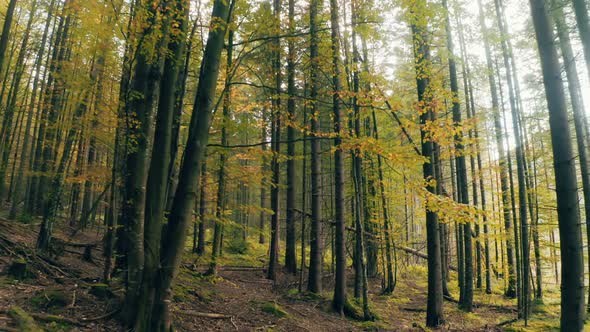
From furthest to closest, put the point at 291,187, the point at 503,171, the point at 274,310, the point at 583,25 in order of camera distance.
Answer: the point at 503,171, the point at 291,187, the point at 274,310, the point at 583,25

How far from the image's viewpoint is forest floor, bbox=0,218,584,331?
16.6 ft

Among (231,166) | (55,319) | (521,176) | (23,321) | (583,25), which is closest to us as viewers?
(23,321)

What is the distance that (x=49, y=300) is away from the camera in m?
5.14

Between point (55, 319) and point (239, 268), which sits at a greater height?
point (55, 319)

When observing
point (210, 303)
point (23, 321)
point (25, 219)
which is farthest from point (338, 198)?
point (25, 219)

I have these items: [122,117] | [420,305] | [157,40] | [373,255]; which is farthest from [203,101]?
[373,255]

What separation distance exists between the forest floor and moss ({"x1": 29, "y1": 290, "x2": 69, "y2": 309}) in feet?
0.04

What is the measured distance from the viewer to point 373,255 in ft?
54.0

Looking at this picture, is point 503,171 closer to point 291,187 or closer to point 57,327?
point 291,187

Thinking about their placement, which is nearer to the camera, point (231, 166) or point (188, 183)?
point (188, 183)

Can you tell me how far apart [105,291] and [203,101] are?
3924 millimetres

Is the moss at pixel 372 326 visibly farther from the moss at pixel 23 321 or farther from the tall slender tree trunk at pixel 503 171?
the tall slender tree trunk at pixel 503 171

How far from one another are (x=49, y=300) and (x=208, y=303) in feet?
10.5

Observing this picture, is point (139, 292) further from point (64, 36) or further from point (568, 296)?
point (64, 36)
